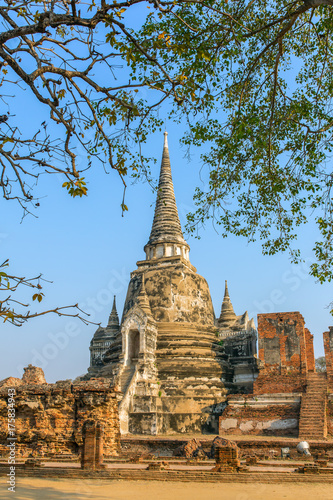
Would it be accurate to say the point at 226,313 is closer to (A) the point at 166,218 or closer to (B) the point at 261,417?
(A) the point at 166,218

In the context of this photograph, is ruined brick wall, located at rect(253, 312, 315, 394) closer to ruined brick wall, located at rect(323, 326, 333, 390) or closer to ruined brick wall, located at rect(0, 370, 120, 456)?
ruined brick wall, located at rect(323, 326, 333, 390)

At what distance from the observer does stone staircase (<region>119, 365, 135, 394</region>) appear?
1952cm

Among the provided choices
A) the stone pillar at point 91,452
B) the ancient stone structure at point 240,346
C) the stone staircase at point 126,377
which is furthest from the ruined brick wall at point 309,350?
the stone pillar at point 91,452

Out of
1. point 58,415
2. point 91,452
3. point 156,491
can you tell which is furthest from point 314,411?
point 156,491

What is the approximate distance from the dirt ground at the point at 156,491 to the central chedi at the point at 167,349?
25.7 feet

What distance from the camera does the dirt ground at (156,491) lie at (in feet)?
23.5

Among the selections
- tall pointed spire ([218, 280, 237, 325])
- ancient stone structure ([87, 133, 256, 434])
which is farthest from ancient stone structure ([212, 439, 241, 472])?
tall pointed spire ([218, 280, 237, 325])

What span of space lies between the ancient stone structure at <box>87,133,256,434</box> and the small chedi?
44mm

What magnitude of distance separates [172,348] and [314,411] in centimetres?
733

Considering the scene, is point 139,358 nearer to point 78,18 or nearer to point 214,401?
point 214,401

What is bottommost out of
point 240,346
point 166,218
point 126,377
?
point 126,377

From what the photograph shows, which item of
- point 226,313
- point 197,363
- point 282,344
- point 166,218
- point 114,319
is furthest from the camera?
point 114,319

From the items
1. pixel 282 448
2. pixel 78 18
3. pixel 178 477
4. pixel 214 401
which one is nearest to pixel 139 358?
pixel 214 401

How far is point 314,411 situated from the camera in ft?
57.1
